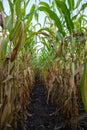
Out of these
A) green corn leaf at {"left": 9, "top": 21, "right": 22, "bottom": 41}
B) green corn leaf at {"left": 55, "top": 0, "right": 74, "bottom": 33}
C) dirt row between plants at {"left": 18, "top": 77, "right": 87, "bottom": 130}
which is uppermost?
green corn leaf at {"left": 55, "top": 0, "right": 74, "bottom": 33}

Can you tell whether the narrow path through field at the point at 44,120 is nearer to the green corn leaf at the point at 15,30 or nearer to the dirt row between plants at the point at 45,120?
the dirt row between plants at the point at 45,120

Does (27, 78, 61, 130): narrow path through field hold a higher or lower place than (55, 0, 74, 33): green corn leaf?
lower

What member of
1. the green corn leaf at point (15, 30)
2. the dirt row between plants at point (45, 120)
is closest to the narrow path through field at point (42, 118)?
the dirt row between plants at point (45, 120)

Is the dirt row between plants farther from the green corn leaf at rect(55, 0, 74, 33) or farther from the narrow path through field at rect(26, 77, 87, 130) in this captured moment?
the green corn leaf at rect(55, 0, 74, 33)

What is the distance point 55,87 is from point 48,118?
49 cm

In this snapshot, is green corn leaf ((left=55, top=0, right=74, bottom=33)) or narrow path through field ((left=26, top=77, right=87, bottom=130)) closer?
green corn leaf ((left=55, top=0, right=74, bottom=33))

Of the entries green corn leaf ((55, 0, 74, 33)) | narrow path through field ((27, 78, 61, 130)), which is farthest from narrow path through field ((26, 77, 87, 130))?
green corn leaf ((55, 0, 74, 33))

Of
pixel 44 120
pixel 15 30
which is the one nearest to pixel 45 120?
pixel 44 120

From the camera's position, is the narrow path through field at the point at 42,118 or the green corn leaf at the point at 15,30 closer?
the green corn leaf at the point at 15,30

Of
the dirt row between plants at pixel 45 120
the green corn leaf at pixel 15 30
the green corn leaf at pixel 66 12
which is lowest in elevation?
the dirt row between plants at pixel 45 120

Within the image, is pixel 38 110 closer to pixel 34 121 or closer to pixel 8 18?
pixel 34 121

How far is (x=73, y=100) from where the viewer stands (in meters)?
1.39

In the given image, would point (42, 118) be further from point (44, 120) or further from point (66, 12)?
point (66, 12)

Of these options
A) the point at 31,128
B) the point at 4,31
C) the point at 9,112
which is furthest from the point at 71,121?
the point at 4,31
